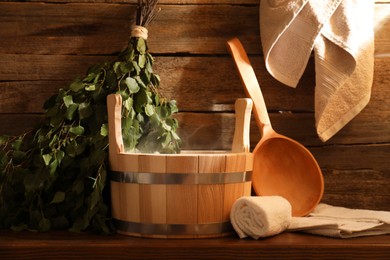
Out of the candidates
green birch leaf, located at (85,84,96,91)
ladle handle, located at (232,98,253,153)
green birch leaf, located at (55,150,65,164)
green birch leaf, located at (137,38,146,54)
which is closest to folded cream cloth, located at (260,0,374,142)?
ladle handle, located at (232,98,253,153)

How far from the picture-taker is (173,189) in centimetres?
129

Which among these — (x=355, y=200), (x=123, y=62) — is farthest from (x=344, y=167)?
(x=123, y=62)

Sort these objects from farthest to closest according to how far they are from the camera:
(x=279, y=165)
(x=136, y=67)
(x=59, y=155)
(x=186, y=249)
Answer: (x=279, y=165) → (x=136, y=67) → (x=59, y=155) → (x=186, y=249)

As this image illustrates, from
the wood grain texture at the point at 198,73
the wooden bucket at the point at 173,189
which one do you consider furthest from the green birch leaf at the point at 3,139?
the wooden bucket at the point at 173,189

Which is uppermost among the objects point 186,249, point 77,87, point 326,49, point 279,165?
point 326,49

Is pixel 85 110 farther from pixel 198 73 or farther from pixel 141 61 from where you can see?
pixel 198 73

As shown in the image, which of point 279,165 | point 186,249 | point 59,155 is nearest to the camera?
point 186,249

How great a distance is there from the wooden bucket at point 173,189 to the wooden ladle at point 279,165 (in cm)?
27

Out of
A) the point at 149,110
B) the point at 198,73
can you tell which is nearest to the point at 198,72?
the point at 198,73

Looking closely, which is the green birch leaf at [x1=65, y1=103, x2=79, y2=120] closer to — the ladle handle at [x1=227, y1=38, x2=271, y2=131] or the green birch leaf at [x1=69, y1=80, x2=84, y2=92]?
the green birch leaf at [x1=69, y1=80, x2=84, y2=92]

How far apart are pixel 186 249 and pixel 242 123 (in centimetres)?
44

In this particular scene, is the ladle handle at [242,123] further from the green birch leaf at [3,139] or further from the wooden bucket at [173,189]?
the green birch leaf at [3,139]

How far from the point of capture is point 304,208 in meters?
1.61

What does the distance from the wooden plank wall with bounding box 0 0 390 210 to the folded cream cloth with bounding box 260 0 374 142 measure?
0.09 meters
